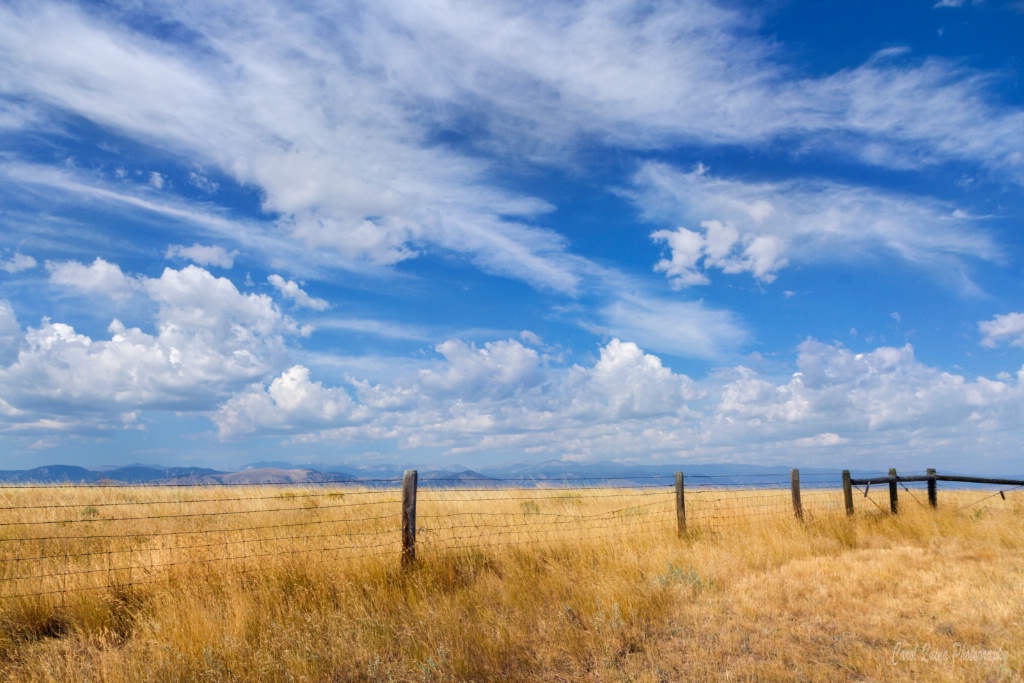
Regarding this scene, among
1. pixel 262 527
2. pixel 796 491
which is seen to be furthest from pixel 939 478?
pixel 262 527

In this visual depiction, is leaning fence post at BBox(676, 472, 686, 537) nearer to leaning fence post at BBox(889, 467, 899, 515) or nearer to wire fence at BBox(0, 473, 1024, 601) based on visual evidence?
wire fence at BBox(0, 473, 1024, 601)

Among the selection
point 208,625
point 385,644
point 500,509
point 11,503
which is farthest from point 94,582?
point 500,509

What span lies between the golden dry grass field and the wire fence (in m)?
0.08

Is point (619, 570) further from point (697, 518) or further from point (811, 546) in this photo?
point (697, 518)

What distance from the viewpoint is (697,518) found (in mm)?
15172

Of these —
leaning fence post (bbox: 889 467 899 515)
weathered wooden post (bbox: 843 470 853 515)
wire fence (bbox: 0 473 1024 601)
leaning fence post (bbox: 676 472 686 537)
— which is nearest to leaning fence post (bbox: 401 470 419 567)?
wire fence (bbox: 0 473 1024 601)

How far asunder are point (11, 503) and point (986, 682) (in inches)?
769

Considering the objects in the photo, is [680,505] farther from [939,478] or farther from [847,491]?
[939,478]

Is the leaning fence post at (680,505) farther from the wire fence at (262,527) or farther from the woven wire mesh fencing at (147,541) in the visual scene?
the woven wire mesh fencing at (147,541)

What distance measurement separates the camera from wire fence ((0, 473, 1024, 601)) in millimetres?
8555

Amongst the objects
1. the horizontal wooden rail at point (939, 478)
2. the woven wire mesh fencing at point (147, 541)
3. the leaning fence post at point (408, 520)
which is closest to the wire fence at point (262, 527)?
the woven wire mesh fencing at point (147, 541)

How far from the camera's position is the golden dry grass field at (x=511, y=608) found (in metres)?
5.88

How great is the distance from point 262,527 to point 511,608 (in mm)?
6559

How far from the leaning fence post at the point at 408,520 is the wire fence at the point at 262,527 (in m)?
0.21
